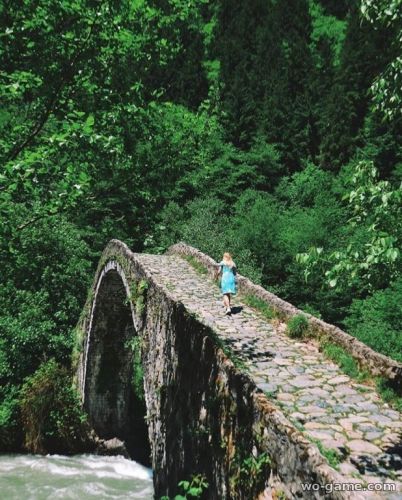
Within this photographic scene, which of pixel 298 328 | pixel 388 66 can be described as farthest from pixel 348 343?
pixel 388 66

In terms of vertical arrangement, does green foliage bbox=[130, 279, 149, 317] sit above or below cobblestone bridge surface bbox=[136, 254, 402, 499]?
above

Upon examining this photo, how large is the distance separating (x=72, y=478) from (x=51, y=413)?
10.7 feet

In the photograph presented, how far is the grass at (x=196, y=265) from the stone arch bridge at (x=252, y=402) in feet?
0.98

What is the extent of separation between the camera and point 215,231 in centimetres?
2631

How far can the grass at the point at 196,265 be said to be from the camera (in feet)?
43.6

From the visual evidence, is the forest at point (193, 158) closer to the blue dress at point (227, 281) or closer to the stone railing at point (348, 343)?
the stone railing at point (348, 343)

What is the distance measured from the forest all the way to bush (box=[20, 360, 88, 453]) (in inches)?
3.9

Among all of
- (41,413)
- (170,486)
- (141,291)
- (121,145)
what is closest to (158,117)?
(121,145)

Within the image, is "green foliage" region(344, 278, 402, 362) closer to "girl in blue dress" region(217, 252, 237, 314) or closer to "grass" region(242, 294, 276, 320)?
"grass" region(242, 294, 276, 320)

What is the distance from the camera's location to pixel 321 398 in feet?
16.6

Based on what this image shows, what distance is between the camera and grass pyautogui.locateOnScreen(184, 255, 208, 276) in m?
13.3

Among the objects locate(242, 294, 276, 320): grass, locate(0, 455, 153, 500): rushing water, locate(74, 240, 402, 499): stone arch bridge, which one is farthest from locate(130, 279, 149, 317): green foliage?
locate(0, 455, 153, 500): rushing water

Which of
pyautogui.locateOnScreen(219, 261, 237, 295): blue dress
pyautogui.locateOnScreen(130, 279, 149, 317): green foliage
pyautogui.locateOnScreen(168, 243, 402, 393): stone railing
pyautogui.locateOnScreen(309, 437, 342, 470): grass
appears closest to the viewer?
pyautogui.locateOnScreen(309, 437, 342, 470): grass

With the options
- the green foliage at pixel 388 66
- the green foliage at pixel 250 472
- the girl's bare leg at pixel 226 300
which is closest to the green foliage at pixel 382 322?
the girl's bare leg at pixel 226 300
